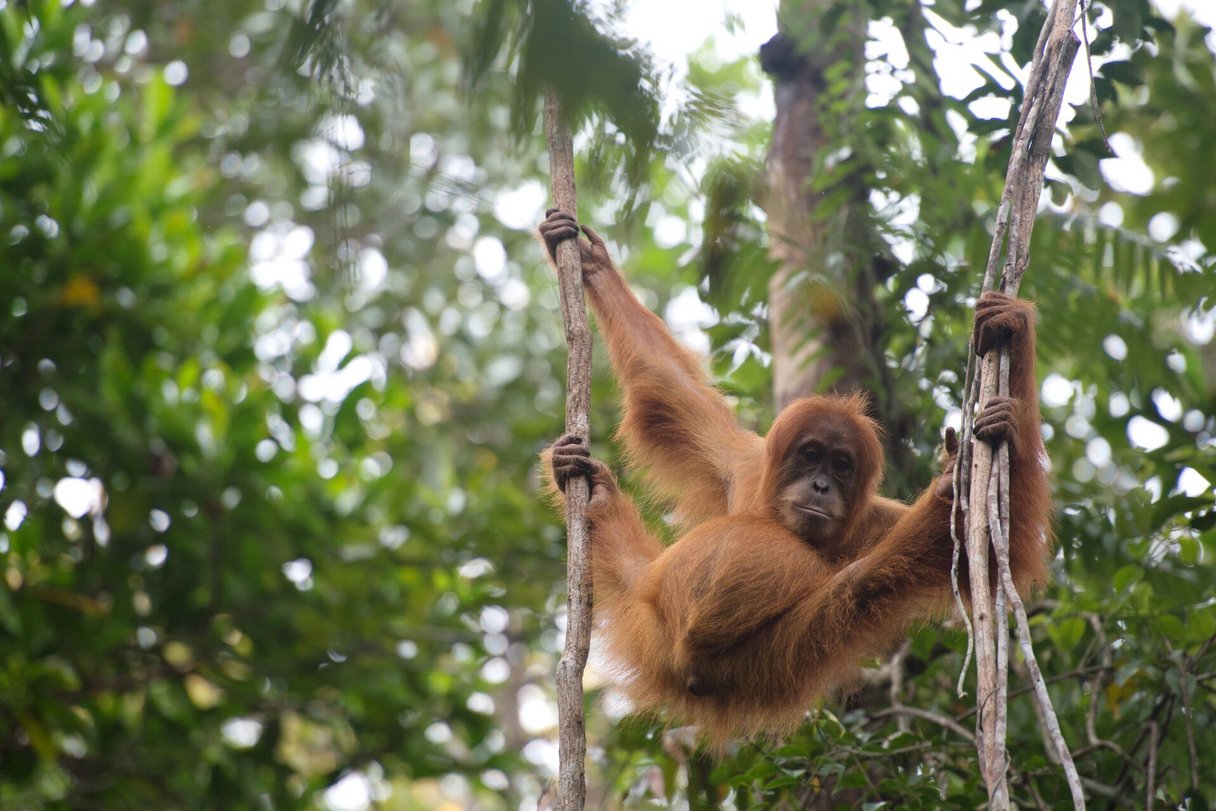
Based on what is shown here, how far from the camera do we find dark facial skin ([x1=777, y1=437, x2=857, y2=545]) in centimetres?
372

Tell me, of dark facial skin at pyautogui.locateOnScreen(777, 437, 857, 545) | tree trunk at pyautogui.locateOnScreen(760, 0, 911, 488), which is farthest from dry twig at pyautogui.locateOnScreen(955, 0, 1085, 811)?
tree trunk at pyautogui.locateOnScreen(760, 0, 911, 488)

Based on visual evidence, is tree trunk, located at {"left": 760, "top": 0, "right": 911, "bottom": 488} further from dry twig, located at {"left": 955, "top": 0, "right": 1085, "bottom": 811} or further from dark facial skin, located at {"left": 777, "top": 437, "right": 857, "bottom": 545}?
dry twig, located at {"left": 955, "top": 0, "right": 1085, "bottom": 811}

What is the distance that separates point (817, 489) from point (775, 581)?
0.35m

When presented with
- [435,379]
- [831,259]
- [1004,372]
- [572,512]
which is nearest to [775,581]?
[572,512]

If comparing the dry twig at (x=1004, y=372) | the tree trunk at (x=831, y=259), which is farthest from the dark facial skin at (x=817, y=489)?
the dry twig at (x=1004, y=372)

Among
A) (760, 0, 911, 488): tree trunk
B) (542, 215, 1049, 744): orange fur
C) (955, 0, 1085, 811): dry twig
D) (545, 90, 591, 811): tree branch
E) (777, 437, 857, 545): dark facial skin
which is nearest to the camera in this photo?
(955, 0, 1085, 811): dry twig

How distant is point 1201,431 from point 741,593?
2041 millimetres

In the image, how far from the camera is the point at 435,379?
9.25 metres

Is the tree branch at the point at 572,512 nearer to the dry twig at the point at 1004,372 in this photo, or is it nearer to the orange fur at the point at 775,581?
the orange fur at the point at 775,581

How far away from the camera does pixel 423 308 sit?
30.2ft

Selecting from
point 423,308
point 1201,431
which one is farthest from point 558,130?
point 423,308

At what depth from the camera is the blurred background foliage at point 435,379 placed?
3.25 metres

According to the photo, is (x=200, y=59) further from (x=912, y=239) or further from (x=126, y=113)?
(x=912, y=239)

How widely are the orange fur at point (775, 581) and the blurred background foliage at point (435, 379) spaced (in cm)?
20
